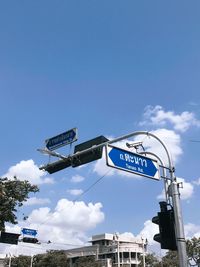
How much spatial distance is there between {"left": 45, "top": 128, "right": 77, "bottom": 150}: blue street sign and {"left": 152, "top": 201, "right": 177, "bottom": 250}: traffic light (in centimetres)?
346

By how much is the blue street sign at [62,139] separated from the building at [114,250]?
78.2 metres

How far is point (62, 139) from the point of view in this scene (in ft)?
42.2

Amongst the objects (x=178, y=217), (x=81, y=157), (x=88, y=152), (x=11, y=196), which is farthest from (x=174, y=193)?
(x=11, y=196)

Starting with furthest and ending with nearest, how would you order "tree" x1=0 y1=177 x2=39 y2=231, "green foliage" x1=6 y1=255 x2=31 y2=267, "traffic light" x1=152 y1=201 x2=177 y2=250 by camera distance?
1. "green foliage" x1=6 y1=255 x2=31 y2=267
2. "tree" x1=0 y1=177 x2=39 y2=231
3. "traffic light" x1=152 y1=201 x2=177 y2=250

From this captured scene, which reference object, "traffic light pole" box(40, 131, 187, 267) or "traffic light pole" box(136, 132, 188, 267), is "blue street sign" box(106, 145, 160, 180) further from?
"traffic light pole" box(136, 132, 188, 267)

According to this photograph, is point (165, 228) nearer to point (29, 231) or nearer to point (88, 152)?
point (88, 152)

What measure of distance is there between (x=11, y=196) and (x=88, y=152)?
15.2 meters

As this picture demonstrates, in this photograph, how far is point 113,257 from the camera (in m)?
95.8

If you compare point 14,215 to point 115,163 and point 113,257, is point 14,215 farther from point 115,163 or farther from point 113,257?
point 113,257

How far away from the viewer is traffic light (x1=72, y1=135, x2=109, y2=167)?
12.2 metres

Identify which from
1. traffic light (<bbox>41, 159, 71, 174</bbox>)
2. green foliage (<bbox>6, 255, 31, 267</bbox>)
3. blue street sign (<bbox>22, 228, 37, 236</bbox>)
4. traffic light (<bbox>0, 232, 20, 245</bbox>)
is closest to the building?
green foliage (<bbox>6, 255, 31, 267</bbox>)

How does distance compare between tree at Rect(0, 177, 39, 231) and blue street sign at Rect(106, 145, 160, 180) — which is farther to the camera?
tree at Rect(0, 177, 39, 231)

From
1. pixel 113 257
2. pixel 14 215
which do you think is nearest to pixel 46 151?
pixel 14 215

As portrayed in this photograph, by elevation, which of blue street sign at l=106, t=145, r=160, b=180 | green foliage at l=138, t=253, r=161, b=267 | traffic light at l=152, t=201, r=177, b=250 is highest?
green foliage at l=138, t=253, r=161, b=267
